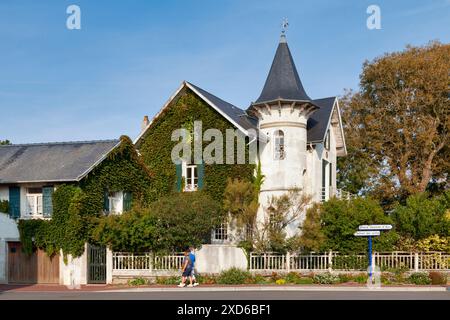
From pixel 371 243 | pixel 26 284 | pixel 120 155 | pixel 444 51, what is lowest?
pixel 26 284

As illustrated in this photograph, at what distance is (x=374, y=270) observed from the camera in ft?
85.3

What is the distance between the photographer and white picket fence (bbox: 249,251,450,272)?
26.2 m

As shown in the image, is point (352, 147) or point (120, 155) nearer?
point (120, 155)

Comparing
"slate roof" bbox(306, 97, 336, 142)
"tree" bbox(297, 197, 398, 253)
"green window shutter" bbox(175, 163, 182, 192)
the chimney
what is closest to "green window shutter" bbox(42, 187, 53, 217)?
"green window shutter" bbox(175, 163, 182, 192)

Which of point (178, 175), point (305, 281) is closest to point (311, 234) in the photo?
point (305, 281)

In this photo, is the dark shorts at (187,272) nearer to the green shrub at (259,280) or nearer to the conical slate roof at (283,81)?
the green shrub at (259,280)

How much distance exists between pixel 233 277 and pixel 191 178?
330 inches

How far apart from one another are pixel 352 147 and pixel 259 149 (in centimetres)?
1356

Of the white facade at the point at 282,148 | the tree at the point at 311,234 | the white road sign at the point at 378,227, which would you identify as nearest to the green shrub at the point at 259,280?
the tree at the point at 311,234

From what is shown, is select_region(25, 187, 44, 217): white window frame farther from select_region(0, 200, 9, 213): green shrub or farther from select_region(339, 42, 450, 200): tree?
select_region(339, 42, 450, 200): tree

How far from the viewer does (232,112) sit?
34750 mm

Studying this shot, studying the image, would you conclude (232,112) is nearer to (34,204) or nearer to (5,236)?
(34,204)
